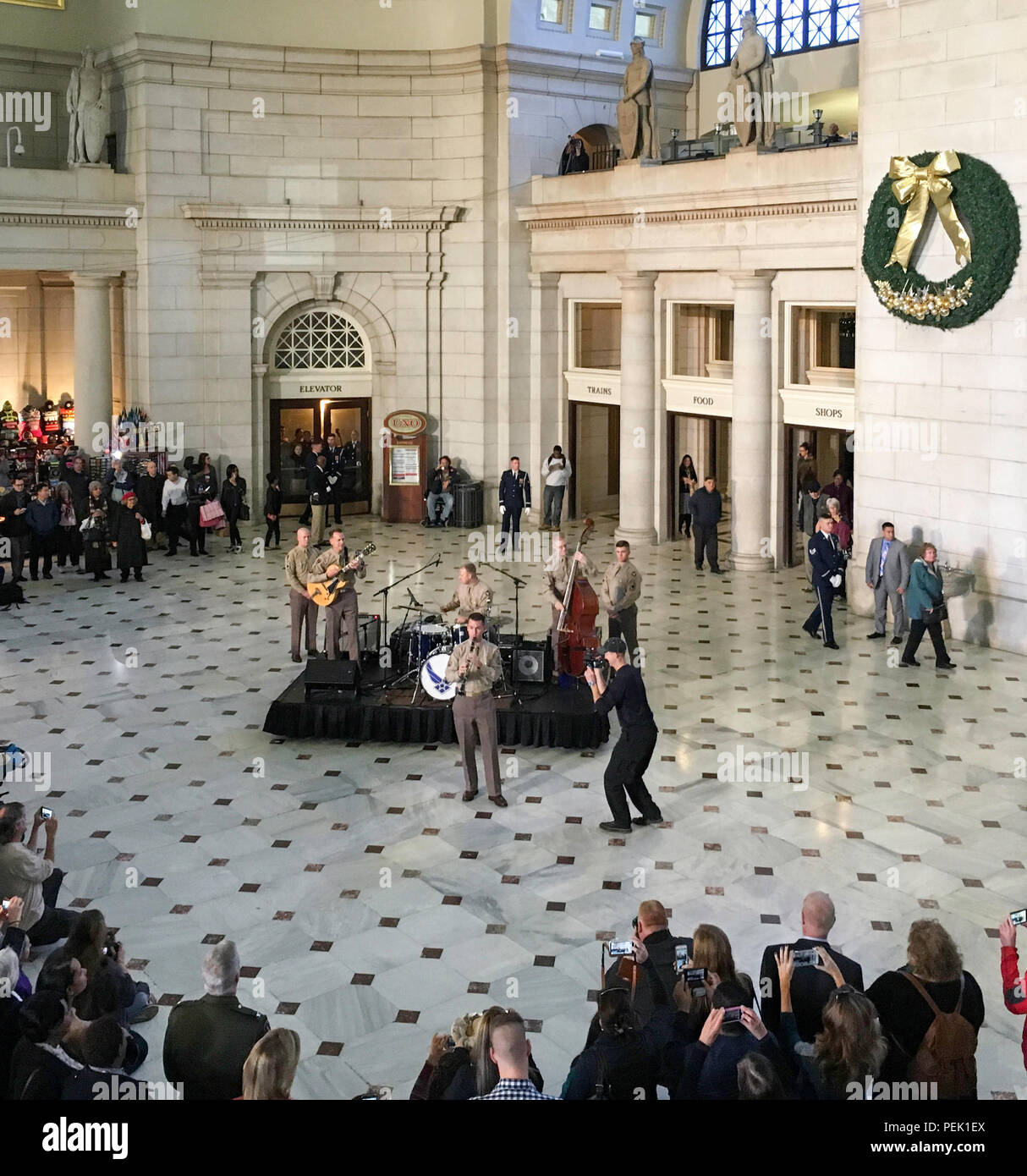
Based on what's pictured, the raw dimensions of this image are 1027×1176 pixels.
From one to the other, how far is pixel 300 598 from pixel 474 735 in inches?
170

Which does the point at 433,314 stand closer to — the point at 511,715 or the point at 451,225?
the point at 451,225

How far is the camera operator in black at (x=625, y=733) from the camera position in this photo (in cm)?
988

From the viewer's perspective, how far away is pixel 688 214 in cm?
2014

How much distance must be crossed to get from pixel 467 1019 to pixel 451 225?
774 inches

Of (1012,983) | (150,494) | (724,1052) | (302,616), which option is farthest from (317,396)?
(724,1052)

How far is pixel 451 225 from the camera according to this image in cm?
2377

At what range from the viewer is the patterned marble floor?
26.5 feet

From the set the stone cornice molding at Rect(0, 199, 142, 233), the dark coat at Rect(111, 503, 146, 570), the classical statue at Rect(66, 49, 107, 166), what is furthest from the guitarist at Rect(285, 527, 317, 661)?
the classical statue at Rect(66, 49, 107, 166)

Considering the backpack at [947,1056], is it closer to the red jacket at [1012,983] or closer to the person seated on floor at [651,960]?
the red jacket at [1012,983]

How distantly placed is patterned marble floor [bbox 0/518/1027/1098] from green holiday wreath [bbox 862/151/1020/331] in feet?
13.0

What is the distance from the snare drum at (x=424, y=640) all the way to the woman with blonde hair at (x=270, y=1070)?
7795 mm

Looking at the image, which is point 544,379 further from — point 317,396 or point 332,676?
point 332,676

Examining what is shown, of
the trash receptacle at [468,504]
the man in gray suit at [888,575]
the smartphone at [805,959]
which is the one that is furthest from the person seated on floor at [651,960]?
the trash receptacle at [468,504]

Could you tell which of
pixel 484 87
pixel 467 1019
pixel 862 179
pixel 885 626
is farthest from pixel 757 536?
pixel 467 1019
